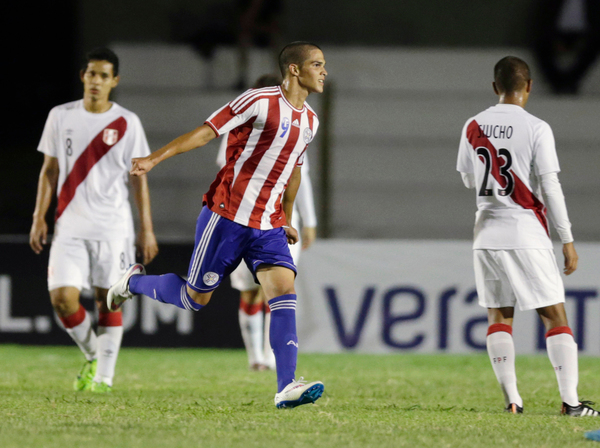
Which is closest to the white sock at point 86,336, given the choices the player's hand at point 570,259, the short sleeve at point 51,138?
the short sleeve at point 51,138

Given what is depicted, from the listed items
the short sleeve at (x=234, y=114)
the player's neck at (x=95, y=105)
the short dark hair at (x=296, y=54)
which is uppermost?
the short dark hair at (x=296, y=54)

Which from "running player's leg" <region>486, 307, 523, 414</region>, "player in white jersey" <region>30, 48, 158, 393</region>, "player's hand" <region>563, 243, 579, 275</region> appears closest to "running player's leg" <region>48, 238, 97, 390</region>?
"player in white jersey" <region>30, 48, 158, 393</region>

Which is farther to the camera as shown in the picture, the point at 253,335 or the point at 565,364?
the point at 253,335

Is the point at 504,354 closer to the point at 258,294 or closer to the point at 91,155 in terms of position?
the point at 91,155

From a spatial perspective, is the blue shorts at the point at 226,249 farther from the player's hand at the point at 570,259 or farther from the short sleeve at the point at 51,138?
the short sleeve at the point at 51,138

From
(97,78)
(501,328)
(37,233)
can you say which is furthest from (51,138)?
(501,328)

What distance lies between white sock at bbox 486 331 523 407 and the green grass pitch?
132 millimetres

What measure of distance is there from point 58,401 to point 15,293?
4.02 metres

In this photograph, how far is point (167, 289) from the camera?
16.6 feet

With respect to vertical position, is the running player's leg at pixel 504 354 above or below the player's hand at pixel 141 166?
below

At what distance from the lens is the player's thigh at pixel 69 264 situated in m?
5.86

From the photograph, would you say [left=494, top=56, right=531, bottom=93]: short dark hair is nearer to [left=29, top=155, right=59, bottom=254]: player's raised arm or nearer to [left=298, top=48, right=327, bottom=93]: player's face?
[left=298, top=48, right=327, bottom=93]: player's face

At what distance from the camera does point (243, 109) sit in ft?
15.1

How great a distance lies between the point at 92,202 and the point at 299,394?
2186mm
